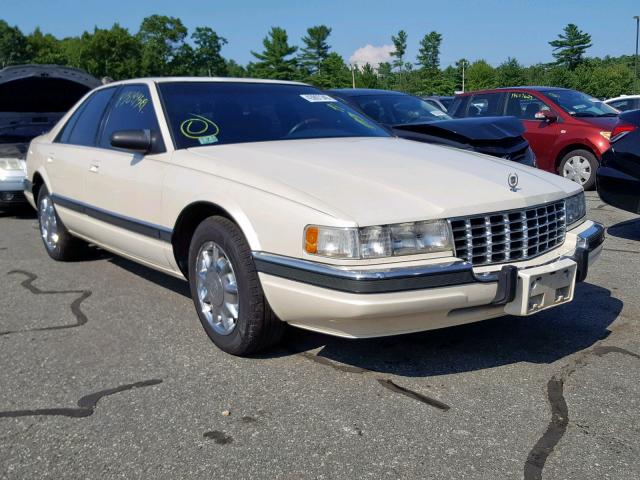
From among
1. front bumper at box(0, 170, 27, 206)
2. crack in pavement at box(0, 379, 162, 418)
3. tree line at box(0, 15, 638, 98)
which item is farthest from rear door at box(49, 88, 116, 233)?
tree line at box(0, 15, 638, 98)

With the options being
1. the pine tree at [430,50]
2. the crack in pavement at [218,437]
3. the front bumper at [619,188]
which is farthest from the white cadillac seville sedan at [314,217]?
the pine tree at [430,50]

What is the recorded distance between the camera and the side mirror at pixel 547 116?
1007 cm

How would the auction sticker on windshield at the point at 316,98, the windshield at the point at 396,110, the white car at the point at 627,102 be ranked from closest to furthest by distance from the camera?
the auction sticker on windshield at the point at 316,98, the windshield at the point at 396,110, the white car at the point at 627,102

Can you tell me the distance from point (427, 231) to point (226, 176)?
1087 mm

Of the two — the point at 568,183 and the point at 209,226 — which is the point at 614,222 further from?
the point at 209,226

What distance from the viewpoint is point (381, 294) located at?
300cm

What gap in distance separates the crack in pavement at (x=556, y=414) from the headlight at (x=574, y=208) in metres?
0.68

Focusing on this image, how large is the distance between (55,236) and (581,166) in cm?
710

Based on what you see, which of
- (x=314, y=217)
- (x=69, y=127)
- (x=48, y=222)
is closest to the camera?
(x=314, y=217)

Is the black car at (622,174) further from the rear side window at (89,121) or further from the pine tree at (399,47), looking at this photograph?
the pine tree at (399,47)

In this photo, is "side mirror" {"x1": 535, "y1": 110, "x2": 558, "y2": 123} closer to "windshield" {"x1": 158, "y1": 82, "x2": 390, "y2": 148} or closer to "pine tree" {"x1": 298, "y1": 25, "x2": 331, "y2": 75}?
"windshield" {"x1": 158, "y1": 82, "x2": 390, "y2": 148}

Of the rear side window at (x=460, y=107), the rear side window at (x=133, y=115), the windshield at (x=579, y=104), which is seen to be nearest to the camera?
the rear side window at (x=133, y=115)

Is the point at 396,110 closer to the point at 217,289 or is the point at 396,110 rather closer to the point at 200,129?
the point at 200,129

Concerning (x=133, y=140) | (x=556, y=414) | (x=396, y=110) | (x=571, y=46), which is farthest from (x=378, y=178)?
(x=571, y=46)
